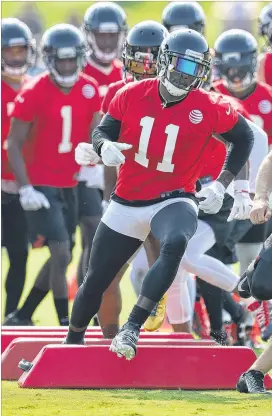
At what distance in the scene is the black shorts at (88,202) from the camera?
962 centimetres

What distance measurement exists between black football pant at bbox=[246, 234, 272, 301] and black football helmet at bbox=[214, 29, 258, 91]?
3.01m

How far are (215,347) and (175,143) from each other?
1.07 m

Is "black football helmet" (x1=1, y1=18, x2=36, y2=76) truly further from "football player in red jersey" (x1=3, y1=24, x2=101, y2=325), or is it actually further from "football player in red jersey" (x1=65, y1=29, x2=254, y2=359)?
"football player in red jersey" (x1=65, y1=29, x2=254, y2=359)

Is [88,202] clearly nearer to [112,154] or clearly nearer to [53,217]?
[53,217]

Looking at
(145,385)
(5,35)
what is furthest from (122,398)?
(5,35)

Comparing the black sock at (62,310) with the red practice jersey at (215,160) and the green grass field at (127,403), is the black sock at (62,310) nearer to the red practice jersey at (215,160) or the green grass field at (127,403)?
the red practice jersey at (215,160)

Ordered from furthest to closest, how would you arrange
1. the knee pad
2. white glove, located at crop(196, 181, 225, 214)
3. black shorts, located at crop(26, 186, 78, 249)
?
black shorts, located at crop(26, 186, 78, 249)
white glove, located at crop(196, 181, 225, 214)
the knee pad

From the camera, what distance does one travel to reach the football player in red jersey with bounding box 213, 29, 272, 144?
927cm

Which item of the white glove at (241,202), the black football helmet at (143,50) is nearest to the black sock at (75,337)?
the white glove at (241,202)

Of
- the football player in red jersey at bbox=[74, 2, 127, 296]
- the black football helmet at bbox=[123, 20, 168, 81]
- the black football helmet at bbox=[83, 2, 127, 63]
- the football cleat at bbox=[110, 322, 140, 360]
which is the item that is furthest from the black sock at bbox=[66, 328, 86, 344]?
the black football helmet at bbox=[83, 2, 127, 63]

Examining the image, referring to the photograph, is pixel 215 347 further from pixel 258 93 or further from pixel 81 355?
pixel 258 93

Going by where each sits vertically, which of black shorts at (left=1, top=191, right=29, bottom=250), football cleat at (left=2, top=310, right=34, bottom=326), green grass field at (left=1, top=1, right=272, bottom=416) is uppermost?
green grass field at (left=1, top=1, right=272, bottom=416)

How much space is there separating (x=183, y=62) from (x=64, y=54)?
8.50ft

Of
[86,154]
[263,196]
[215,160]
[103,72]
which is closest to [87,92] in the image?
[103,72]
